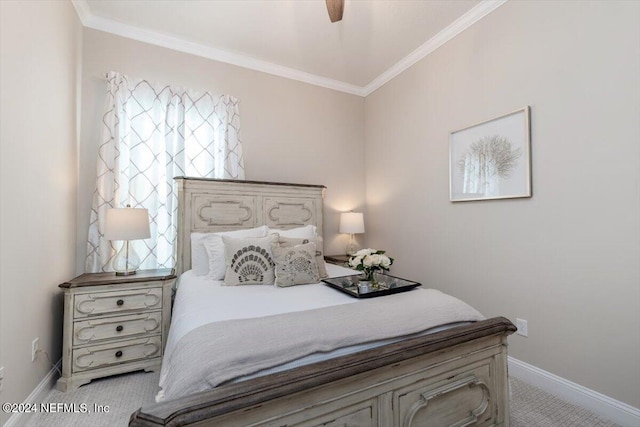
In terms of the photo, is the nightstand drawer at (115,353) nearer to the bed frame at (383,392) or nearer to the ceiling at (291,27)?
the bed frame at (383,392)

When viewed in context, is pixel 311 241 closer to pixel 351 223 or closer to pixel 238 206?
pixel 238 206

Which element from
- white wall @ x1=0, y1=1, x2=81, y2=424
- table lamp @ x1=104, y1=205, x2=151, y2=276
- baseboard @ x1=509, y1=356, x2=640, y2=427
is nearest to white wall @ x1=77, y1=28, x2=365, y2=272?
white wall @ x1=0, y1=1, x2=81, y2=424

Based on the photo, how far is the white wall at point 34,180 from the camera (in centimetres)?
151

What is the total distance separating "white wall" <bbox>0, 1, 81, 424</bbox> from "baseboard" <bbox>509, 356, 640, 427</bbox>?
330 centimetres

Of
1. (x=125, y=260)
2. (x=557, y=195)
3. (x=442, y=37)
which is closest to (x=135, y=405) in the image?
(x=125, y=260)

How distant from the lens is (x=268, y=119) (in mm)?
3420

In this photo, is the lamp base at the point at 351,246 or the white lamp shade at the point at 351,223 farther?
the lamp base at the point at 351,246

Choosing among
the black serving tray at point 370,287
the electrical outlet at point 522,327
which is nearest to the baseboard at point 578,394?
the electrical outlet at point 522,327

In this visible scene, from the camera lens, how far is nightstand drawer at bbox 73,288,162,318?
2.09m

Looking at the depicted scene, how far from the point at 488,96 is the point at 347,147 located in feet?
6.03

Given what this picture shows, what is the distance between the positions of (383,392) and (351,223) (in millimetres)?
2494

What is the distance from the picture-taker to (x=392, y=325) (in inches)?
52.1

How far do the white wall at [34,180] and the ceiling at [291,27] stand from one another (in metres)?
0.56

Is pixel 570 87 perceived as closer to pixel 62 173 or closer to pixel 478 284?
pixel 478 284
